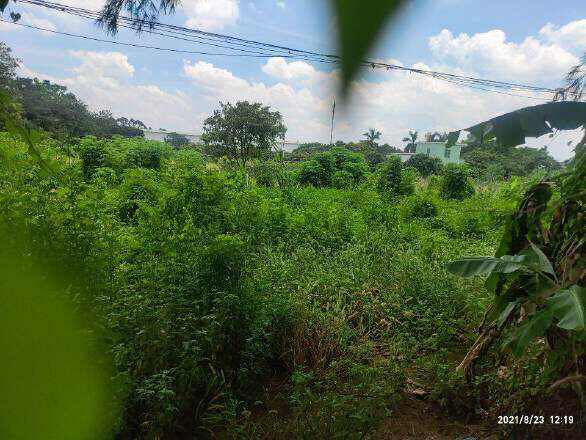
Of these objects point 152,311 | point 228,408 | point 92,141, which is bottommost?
point 228,408

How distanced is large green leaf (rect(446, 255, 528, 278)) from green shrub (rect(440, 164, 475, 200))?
9.81 m

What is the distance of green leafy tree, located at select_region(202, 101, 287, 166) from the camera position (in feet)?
42.2

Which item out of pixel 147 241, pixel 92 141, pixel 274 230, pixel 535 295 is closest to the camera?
pixel 535 295

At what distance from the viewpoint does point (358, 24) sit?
23 cm

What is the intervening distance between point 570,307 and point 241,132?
12.6 metres

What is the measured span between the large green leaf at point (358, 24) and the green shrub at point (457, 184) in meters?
11.3

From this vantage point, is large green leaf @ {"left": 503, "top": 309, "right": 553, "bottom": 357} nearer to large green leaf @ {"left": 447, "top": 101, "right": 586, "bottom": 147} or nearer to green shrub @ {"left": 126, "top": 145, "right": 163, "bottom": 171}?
large green leaf @ {"left": 447, "top": 101, "right": 586, "bottom": 147}

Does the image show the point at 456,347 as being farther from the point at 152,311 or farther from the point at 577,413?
the point at 152,311

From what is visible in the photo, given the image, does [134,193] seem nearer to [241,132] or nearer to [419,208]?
[419,208]

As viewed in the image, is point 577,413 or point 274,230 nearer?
point 577,413

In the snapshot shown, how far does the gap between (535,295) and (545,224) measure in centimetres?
63

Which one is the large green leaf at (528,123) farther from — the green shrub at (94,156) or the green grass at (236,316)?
the green shrub at (94,156)

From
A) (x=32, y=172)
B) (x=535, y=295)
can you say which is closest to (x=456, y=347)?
(x=535, y=295)

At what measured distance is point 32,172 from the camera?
320 cm
